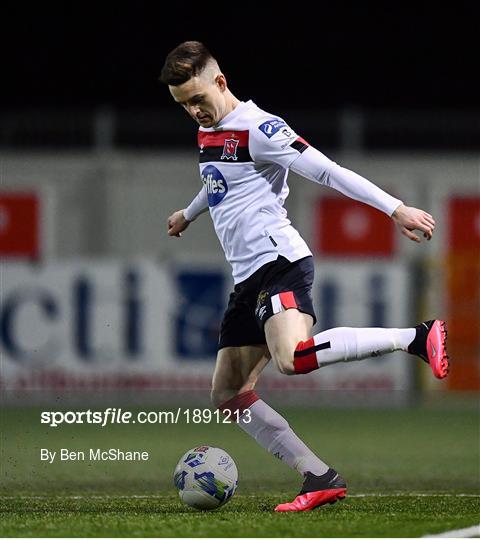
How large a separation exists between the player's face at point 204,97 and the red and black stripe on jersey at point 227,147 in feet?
0.25

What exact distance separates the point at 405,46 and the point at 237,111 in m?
17.7

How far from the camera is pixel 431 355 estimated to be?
577cm

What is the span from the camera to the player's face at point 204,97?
20.3ft

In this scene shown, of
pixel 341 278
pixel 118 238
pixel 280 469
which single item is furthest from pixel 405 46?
pixel 280 469

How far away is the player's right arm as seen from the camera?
6.80 m

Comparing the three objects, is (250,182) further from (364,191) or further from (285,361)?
(285,361)

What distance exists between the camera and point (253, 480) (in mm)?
8133

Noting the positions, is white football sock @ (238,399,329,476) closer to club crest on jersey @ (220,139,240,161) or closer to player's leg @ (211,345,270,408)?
player's leg @ (211,345,270,408)

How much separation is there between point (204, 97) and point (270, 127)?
345mm

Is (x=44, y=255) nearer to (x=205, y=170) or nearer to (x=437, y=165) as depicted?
(x=437, y=165)

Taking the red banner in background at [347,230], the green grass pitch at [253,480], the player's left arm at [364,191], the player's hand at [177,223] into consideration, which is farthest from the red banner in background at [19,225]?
the player's left arm at [364,191]

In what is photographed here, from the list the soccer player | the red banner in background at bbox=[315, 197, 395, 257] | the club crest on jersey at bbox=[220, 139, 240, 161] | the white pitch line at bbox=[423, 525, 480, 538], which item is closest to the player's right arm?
the soccer player

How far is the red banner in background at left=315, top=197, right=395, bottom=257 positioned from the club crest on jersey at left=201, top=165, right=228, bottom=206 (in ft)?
41.2

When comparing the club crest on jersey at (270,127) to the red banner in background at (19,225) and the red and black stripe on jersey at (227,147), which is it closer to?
the red and black stripe on jersey at (227,147)
